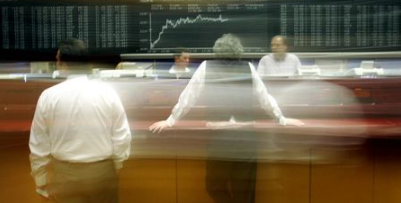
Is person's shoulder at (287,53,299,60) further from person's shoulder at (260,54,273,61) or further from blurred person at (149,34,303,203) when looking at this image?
blurred person at (149,34,303,203)

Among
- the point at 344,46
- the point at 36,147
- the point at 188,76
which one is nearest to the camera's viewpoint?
the point at 36,147

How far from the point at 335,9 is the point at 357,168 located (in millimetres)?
905

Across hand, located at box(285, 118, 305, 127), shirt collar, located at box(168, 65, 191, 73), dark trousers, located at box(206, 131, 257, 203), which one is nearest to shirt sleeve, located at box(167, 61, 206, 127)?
shirt collar, located at box(168, 65, 191, 73)

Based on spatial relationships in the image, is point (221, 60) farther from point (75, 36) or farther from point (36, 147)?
point (36, 147)

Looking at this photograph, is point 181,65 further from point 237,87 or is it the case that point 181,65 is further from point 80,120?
point 80,120

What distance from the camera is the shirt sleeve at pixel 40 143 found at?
101 inches

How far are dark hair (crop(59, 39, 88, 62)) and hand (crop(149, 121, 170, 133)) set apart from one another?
2.25 ft

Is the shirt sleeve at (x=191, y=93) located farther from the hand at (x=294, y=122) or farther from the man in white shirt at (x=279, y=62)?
the hand at (x=294, y=122)

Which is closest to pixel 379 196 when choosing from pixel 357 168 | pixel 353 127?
pixel 357 168

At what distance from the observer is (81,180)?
2.64m

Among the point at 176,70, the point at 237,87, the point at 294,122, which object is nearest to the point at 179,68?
the point at 176,70

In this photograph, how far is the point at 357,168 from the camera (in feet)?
10.4

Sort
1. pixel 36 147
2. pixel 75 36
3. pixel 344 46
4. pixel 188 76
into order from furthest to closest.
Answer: pixel 188 76
pixel 344 46
pixel 75 36
pixel 36 147

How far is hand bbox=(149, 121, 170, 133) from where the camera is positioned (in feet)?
10.4
